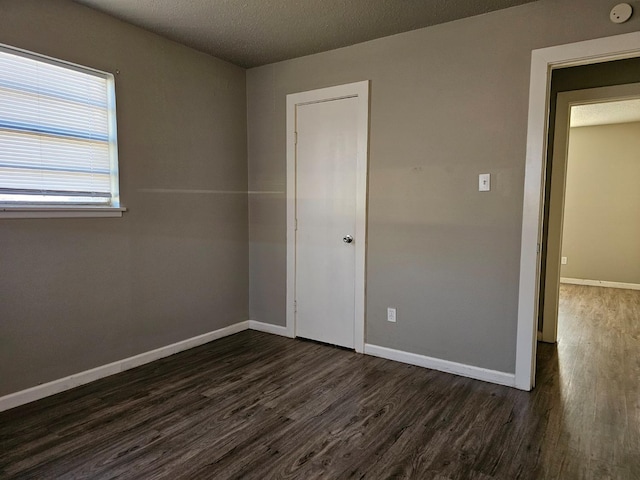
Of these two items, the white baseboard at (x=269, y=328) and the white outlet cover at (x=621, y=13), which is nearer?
the white outlet cover at (x=621, y=13)

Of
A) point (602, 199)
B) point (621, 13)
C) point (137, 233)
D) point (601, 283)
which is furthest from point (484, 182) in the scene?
point (601, 283)

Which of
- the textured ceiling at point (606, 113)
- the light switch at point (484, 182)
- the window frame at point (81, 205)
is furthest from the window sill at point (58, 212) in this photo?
the textured ceiling at point (606, 113)

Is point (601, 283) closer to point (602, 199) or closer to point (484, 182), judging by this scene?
point (602, 199)

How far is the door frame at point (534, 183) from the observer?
2482 millimetres

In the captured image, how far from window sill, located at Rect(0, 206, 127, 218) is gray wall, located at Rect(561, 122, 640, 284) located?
6.69 meters

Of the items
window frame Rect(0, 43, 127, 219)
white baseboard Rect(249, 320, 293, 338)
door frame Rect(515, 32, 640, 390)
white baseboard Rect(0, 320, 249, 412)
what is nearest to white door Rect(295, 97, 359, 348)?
white baseboard Rect(249, 320, 293, 338)

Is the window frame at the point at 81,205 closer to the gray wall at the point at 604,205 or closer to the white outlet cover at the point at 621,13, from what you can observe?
the white outlet cover at the point at 621,13

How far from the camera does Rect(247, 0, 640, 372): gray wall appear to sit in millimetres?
2674

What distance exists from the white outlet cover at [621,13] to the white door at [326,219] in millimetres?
1731

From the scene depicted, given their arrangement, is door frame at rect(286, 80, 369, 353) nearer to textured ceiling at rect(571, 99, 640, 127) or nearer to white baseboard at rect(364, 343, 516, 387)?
white baseboard at rect(364, 343, 516, 387)

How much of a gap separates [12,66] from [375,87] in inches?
95.5

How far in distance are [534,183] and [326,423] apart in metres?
1.99

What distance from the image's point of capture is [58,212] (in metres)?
2.57

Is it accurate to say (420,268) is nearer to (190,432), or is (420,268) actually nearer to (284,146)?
(284,146)
